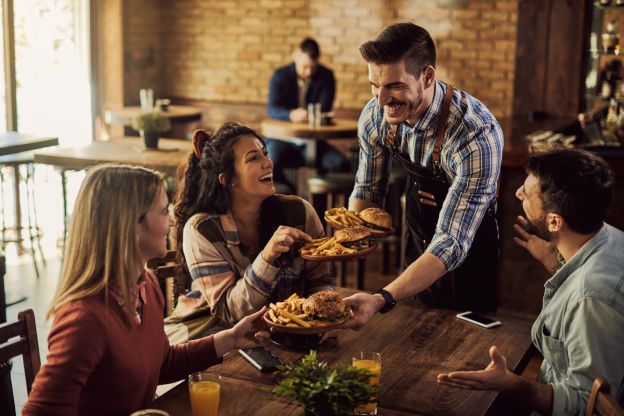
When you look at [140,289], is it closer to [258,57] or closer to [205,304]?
[205,304]

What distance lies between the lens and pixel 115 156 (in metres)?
6.03

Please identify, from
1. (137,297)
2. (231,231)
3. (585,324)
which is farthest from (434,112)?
(137,297)

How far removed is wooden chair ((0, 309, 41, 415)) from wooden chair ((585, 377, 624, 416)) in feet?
4.65

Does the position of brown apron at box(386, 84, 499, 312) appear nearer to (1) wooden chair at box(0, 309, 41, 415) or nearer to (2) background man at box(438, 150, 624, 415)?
(2) background man at box(438, 150, 624, 415)

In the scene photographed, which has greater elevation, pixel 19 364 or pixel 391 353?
pixel 391 353

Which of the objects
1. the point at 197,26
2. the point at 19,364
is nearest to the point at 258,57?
the point at 197,26

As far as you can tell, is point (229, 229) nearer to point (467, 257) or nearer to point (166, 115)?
point (467, 257)

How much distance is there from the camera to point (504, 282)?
546cm

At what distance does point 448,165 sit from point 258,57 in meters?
6.44

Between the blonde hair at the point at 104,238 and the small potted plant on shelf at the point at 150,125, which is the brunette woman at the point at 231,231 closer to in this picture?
the blonde hair at the point at 104,238

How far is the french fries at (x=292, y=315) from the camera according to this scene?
7.71 feet

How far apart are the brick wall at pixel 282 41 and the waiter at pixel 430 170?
5.08m

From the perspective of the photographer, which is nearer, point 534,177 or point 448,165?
point 534,177

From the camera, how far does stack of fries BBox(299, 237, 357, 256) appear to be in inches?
104
